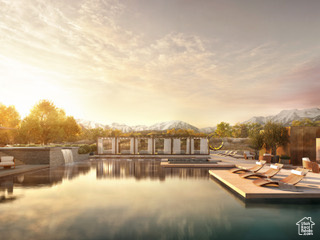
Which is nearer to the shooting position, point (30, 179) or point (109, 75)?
point (30, 179)

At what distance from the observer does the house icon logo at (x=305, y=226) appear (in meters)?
5.64

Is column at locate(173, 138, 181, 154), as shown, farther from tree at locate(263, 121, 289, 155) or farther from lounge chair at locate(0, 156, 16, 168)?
lounge chair at locate(0, 156, 16, 168)

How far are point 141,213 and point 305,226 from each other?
166 inches

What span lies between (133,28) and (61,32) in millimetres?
6616

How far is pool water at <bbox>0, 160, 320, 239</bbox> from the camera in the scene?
546 cm

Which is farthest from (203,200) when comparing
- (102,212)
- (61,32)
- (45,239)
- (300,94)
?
(300,94)

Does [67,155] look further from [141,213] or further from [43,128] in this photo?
[43,128]

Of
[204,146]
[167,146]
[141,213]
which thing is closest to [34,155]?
[167,146]

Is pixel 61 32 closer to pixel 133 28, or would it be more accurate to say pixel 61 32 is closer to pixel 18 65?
pixel 133 28

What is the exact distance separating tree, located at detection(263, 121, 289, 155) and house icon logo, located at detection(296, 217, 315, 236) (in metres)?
13.8

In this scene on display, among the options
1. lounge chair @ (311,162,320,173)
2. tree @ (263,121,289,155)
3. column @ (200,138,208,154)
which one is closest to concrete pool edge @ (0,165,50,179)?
column @ (200,138,208,154)

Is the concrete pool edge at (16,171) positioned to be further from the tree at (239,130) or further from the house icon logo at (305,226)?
the tree at (239,130)

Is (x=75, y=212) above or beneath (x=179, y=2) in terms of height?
beneath

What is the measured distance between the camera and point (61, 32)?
72.7 ft
